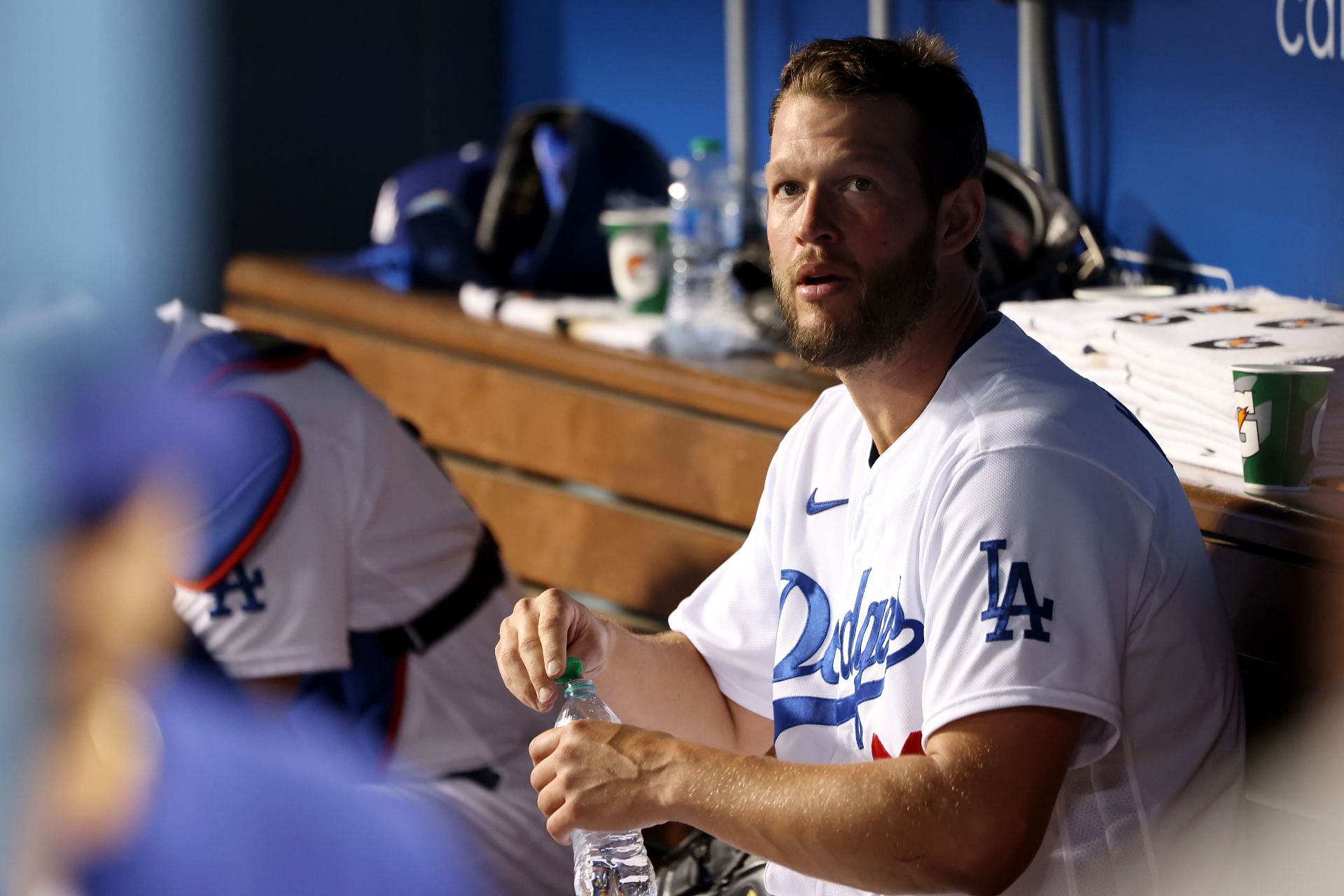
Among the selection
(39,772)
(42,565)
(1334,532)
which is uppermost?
(1334,532)

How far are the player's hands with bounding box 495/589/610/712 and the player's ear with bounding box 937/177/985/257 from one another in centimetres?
48

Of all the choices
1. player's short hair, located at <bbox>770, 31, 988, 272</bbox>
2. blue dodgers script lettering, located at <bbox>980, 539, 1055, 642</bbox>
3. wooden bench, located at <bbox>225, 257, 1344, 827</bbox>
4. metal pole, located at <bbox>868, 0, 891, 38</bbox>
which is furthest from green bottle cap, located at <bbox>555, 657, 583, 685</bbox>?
metal pole, located at <bbox>868, 0, 891, 38</bbox>

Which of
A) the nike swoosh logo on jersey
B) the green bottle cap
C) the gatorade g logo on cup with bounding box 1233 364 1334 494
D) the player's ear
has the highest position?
the player's ear

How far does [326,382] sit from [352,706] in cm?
41

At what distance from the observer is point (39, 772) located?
7.85 feet

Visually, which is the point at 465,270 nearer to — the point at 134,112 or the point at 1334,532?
the point at 134,112

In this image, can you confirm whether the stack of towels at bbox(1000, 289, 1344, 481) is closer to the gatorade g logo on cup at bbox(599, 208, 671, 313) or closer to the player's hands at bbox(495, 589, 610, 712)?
the player's hands at bbox(495, 589, 610, 712)

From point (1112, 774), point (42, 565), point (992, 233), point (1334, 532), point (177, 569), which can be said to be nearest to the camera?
point (1112, 774)

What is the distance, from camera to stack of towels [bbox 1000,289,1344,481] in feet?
5.45

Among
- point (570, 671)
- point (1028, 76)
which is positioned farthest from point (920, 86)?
point (1028, 76)

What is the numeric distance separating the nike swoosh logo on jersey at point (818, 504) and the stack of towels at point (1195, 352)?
0.42m

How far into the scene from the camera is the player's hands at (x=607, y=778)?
1.32 metres

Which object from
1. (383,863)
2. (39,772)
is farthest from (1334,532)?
(39,772)

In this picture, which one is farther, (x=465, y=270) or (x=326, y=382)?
(x=465, y=270)
